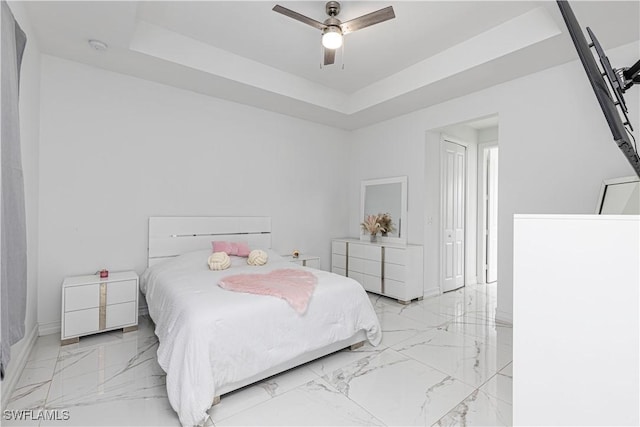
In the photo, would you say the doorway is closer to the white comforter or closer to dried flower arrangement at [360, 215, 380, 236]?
dried flower arrangement at [360, 215, 380, 236]

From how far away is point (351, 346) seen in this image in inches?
104

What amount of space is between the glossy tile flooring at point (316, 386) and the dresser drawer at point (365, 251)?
4.52 ft

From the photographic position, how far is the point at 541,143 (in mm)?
3020

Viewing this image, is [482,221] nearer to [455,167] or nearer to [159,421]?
[455,167]

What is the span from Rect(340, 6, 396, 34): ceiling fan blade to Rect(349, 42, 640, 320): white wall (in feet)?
5.80

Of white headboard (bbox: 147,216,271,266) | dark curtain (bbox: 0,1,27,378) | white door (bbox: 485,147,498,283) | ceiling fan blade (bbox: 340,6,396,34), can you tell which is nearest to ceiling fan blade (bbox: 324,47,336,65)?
ceiling fan blade (bbox: 340,6,396,34)

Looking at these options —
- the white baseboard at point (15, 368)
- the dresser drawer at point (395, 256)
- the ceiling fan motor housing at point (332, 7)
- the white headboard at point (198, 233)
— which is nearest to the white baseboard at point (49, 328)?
the white baseboard at point (15, 368)

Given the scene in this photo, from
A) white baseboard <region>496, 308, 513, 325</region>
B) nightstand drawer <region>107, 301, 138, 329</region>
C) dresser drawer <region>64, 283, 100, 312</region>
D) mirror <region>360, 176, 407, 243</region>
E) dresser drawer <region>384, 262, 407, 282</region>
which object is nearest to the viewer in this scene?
dresser drawer <region>64, 283, 100, 312</region>

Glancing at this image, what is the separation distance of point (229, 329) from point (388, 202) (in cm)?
318

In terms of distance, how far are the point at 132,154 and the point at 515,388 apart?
365 centimetres

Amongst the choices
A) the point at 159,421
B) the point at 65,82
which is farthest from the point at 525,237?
the point at 65,82

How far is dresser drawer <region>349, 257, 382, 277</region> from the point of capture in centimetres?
422

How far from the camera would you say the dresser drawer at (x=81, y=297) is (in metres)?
2.60

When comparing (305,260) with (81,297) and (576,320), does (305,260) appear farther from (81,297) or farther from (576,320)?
(576,320)
